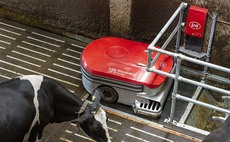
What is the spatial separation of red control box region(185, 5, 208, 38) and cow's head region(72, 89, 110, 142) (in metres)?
2.08

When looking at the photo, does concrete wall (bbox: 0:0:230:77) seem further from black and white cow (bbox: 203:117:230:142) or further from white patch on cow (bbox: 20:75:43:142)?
black and white cow (bbox: 203:117:230:142)

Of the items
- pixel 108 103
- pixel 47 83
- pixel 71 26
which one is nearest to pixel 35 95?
pixel 47 83

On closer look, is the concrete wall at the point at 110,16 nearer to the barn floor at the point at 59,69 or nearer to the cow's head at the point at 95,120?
the barn floor at the point at 59,69

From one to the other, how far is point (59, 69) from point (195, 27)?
2.35m

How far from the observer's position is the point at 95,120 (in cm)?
588

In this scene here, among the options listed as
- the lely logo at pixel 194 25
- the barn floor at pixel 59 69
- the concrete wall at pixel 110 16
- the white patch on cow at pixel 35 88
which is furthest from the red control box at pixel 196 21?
the white patch on cow at pixel 35 88

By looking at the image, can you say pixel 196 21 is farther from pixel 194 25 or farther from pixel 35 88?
pixel 35 88

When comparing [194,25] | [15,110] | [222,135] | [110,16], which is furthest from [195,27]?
[15,110]

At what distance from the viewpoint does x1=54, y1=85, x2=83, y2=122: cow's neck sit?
6141 millimetres

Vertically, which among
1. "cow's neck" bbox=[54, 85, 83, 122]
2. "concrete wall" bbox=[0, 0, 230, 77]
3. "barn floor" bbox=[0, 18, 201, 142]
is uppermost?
"concrete wall" bbox=[0, 0, 230, 77]

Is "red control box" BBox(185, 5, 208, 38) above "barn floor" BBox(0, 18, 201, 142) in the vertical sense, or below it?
above

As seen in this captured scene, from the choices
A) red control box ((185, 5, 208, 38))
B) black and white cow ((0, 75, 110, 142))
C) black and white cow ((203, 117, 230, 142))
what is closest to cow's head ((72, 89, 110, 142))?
black and white cow ((0, 75, 110, 142))

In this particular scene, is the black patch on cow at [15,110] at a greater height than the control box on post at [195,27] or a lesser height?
lesser

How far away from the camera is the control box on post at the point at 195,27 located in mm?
7109
